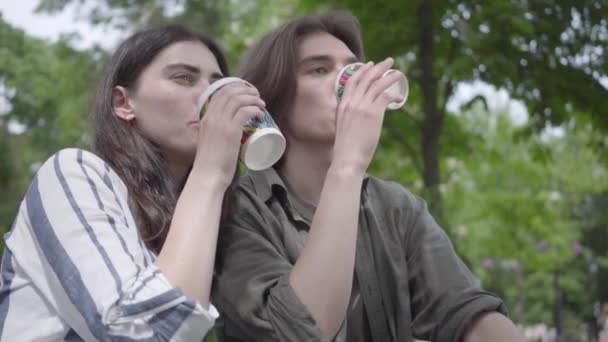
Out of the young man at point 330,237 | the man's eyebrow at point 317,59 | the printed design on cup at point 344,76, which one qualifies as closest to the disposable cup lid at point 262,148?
the young man at point 330,237

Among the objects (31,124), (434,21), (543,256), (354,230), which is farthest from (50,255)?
(543,256)

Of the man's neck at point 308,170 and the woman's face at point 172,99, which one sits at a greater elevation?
the woman's face at point 172,99

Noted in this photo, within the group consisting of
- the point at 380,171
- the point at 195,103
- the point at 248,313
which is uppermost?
the point at 195,103

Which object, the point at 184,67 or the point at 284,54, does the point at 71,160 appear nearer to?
the point at 184,67

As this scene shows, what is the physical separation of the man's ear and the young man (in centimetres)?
44

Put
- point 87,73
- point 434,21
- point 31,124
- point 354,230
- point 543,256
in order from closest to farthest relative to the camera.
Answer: point 354,230, point 434,21, point 87,73, point 31,124, point 543,256

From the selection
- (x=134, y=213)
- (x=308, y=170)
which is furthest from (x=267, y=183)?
(x=134, y=213)

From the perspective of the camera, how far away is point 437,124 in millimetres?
7793

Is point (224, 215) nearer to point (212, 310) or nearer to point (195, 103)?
point (195, 103)

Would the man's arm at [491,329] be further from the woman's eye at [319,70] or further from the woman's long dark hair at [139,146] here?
the woman's eye at [319,70]

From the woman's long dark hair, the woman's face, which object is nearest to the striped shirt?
the woman's long dark hair

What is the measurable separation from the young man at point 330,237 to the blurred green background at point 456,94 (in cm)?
63

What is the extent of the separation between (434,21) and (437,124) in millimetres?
1152

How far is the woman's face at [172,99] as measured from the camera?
6.99ft
